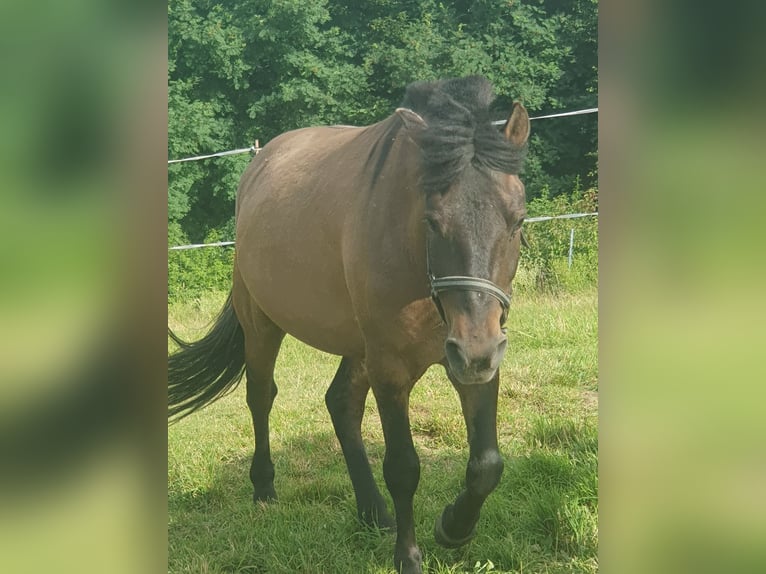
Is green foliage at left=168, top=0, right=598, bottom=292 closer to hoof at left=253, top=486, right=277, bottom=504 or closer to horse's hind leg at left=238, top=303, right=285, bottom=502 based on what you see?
horse's hind leg at left=238, top=303, right=285, bottom=502

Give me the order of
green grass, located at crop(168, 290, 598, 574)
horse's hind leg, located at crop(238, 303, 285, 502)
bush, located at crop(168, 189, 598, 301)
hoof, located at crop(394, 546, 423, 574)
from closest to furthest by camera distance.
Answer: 1. hoof, located at crop(394, 546, 423, 574)
2. green grass, located at crop(168, 290, 598, 574)
3. horse's hind leg, located at crop(238, 303, 285, 502)
4. bush, located at crop(168, 189, 598, 301)

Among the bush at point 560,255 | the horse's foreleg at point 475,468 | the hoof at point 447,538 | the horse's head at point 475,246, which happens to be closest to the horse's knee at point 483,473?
the horse's foreleg at point 475,468

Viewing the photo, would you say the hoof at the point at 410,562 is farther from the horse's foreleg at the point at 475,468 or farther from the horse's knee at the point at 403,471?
the horse's knee at the point at 403,471

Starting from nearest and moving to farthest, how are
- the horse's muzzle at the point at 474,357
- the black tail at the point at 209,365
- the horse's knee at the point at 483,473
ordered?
the horse's muzzle at the point at 474,357, the horse's knee at the point at 483,473, the black tail at the point at 209,365

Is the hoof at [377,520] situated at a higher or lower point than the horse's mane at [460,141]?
lower

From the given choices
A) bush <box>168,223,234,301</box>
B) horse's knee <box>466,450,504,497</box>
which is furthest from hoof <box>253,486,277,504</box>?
bush <box>168,223,234,301</box>

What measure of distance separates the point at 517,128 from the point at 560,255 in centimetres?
819

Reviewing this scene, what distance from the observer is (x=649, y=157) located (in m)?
0.70

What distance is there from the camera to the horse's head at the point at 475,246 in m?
2.36

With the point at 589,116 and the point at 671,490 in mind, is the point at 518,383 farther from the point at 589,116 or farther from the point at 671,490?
the point at 589,116

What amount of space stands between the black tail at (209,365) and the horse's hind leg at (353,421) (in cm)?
93

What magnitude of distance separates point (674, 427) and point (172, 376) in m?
4.29

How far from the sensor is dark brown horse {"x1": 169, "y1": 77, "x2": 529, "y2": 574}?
2475 mm

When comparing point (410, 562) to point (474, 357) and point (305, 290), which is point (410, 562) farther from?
point (305, 290)
